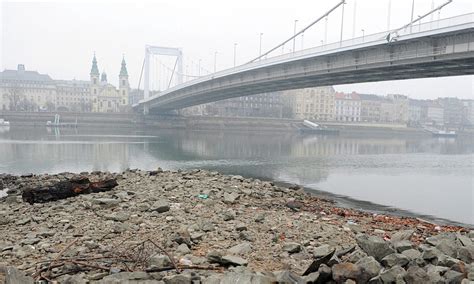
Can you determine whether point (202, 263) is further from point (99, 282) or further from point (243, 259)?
point (99, 282)

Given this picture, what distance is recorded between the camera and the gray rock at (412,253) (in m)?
5.38

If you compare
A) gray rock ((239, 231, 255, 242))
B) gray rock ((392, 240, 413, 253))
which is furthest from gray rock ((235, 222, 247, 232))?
gray rock ((392, 240, 413, 253))

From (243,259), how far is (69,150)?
3236 centimetres

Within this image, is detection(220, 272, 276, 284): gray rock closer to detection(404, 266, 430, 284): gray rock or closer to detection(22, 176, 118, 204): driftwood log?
detection(404, 266, 430, 284): gray rock

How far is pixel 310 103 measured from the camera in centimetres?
11688

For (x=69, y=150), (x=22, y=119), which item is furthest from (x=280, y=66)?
(x=22, y=119)

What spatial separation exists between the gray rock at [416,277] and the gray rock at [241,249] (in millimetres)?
2592

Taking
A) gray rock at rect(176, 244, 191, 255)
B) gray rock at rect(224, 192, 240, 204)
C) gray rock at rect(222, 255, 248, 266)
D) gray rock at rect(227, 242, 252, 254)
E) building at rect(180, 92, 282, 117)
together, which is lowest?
gray rock at rect(224, 192, 240, 204)

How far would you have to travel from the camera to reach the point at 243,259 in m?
5.77

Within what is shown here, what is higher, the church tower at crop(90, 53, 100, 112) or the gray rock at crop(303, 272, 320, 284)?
the church tower at crop(90, 53, 100, 112)

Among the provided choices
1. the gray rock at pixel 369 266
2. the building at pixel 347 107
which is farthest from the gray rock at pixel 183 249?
the building at pixel 347 107

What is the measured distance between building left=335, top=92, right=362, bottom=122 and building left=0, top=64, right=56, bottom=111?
285ft

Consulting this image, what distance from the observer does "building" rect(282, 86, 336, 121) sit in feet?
371

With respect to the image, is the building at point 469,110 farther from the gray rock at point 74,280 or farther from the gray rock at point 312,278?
the gray rock at point 74,280
